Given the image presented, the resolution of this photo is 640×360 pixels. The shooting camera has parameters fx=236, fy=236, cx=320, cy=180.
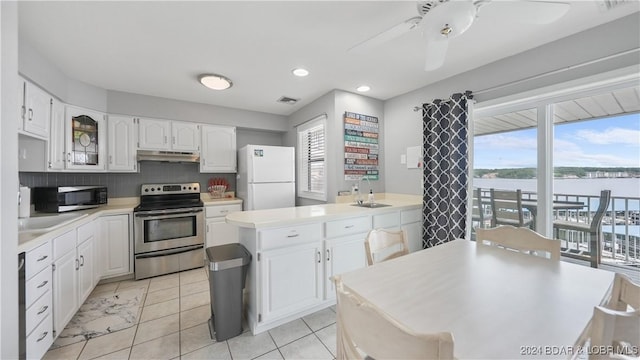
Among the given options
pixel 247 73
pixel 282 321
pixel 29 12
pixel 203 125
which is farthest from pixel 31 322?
pixel 203 125

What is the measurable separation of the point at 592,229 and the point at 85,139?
517cm

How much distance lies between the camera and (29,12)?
1.58 meters

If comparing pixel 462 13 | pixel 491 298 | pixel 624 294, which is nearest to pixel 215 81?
pixel 462 13

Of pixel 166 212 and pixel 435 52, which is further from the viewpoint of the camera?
pixel 166 212

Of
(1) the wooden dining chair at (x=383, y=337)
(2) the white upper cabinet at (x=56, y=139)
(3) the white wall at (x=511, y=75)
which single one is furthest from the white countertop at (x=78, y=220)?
(3) the white wall at (x=511, y=75)

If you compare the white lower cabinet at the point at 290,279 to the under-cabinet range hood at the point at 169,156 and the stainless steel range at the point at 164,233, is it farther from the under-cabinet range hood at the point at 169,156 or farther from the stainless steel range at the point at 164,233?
the under-cabinet range hood at the point at 169,156

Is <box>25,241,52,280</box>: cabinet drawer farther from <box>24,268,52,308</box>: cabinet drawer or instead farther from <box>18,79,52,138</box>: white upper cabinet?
<box>18,79,52,138</box>: white upper cabinet

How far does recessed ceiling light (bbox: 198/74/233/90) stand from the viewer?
8.37ft

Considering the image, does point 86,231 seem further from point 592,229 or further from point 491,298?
point 592,229

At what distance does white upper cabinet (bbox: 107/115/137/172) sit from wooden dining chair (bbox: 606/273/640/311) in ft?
13.9

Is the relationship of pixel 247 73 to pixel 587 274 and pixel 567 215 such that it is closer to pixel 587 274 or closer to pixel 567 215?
pixel 587 274

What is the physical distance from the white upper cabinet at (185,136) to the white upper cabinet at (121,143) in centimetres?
46

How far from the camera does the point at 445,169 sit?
2.58 meters

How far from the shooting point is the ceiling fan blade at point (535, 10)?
112cm
